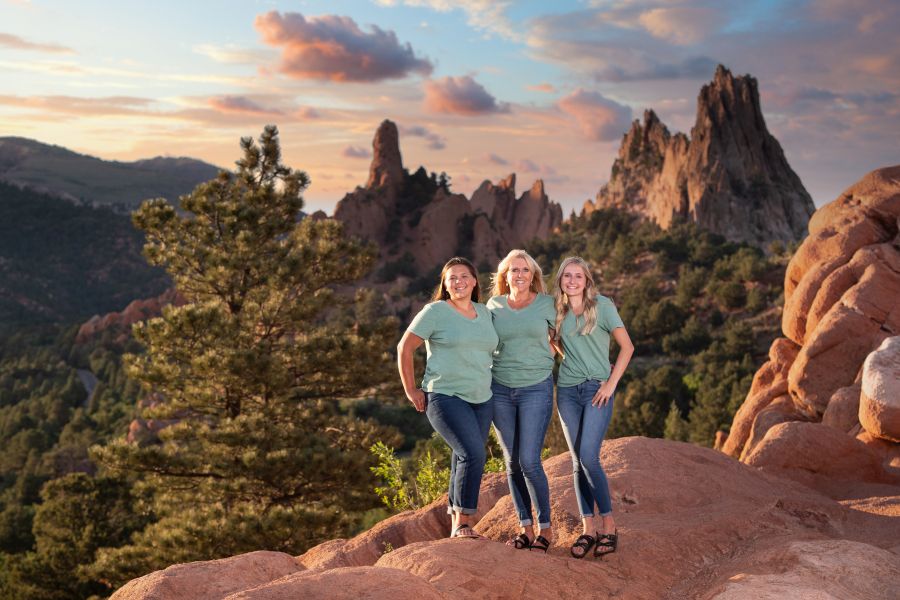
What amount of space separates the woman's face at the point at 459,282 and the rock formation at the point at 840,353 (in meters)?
6.04

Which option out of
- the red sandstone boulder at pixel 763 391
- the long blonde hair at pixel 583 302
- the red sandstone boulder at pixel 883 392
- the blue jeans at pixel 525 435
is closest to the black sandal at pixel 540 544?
the blue jeans at pixel 525 435

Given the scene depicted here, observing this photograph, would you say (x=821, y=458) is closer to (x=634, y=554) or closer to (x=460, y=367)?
(x=634, y=554)

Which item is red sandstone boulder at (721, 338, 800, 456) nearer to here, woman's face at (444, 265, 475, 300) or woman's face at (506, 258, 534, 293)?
woman's face at (506, 258, 534, 293)

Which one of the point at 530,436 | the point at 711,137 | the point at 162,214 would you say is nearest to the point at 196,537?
the point at 162,214

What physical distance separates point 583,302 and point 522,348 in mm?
583

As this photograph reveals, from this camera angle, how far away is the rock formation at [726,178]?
→ 89.4 metres

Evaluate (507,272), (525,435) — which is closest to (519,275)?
(507,272)

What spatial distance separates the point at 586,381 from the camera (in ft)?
19.0

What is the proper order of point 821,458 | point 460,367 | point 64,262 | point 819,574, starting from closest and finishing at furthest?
1. point 819,574
2. point 460,367
3. point 821,458
4. point 64,262

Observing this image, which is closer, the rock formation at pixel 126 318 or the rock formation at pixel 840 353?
the rock formation at pixel 840 353

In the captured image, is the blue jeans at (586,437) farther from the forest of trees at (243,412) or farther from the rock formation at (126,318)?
the rock formation at (126,318)

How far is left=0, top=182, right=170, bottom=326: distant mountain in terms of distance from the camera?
388ft

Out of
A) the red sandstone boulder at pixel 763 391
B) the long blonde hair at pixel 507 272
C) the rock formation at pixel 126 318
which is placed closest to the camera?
the long blonde hair at pixel 507 272

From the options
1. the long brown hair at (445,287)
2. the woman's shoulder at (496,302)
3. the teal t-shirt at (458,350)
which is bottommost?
the teal t-shirt at (458,350)
